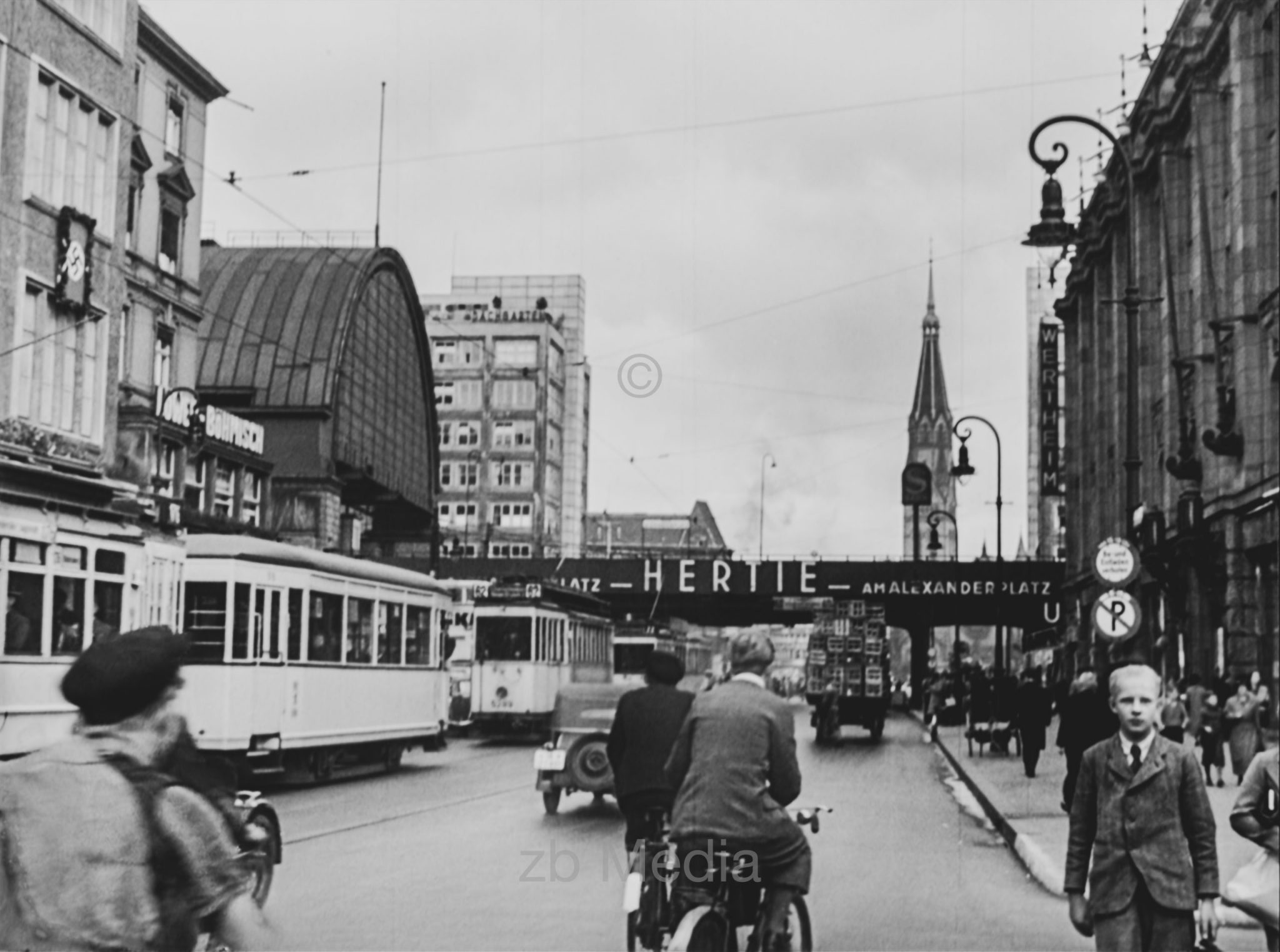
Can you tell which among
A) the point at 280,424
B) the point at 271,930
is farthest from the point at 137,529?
the point at 280,424

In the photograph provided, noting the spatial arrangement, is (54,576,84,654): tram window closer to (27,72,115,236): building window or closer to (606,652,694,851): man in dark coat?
Answer: (606,652,694,851): man in dark coat

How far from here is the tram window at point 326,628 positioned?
23156 millimetres

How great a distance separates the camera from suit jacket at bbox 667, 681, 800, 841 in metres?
Result: 7.23

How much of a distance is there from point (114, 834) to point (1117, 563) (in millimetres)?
15569

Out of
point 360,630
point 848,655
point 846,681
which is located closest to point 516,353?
point 848,655

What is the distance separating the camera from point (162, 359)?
49031 millimetres

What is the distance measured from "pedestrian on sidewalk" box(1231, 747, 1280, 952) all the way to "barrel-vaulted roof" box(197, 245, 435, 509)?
64.1 m

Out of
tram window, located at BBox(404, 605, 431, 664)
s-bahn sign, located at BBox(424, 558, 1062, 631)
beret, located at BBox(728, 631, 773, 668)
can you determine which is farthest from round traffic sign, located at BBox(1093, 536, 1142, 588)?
s-bahn sign, located at BBox(424, 558, 1062, 631)

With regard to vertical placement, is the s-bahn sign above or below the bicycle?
above

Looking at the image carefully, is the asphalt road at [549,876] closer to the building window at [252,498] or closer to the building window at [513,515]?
the building window at [252,498]

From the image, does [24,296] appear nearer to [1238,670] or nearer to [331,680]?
[331,680]

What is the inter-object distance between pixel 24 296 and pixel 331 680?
11.2m

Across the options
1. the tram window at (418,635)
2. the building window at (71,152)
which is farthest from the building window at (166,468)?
the tram window at (418,635)

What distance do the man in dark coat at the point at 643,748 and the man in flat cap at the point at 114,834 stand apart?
5.77 m
